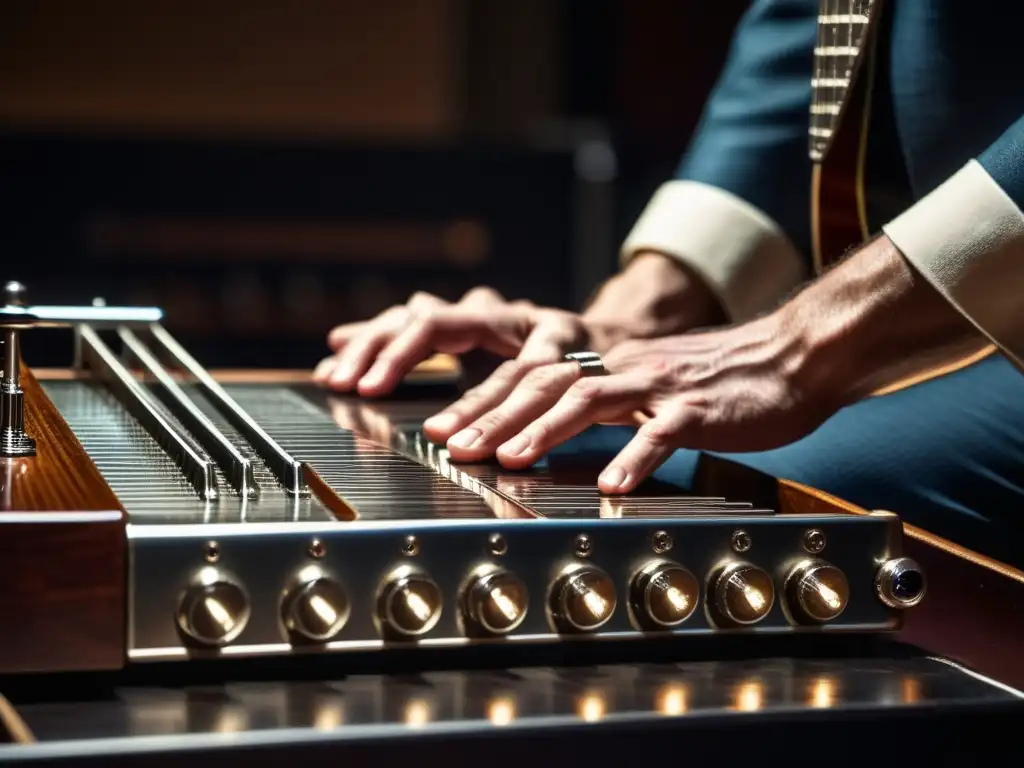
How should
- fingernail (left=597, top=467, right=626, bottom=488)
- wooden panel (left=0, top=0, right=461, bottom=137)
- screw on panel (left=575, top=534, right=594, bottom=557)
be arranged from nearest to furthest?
screw on panel (left=575, top=534, right=594, bottom=557), fingernail (left=597, top=467, right=626, bottom=488), wooden panel (left=0, top=0, right=461, bottom=137)

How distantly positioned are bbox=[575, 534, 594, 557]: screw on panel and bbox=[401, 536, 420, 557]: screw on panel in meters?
0.08

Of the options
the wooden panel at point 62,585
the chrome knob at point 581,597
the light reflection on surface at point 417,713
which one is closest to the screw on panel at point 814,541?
the chrome knob at point 581,597

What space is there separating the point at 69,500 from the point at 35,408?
31 centimetres

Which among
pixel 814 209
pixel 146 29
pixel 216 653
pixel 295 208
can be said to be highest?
pixel 146 29

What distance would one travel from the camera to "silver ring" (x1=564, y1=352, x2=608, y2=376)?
0.98 meters

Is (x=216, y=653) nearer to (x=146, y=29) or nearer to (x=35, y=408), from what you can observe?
(x=35, y=408)

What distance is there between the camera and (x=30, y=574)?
0.65 metres

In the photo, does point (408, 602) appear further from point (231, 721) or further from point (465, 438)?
point (465, 438)

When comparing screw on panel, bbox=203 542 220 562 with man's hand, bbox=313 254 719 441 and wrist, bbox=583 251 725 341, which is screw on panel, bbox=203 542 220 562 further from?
wrist, bbox=583 251 725 341

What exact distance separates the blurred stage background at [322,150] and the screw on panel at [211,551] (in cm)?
249

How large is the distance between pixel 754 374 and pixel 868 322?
0.08 metres

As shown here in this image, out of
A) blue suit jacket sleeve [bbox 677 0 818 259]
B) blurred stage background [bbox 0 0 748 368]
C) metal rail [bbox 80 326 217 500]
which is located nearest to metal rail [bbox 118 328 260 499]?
metal rail [bbox 80 326 217 500]

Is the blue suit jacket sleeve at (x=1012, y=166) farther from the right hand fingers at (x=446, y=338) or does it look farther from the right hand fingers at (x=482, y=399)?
the right hand fingers at (x=446, y=338)

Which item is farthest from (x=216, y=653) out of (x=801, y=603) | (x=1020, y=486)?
(x=1020, y=486)
